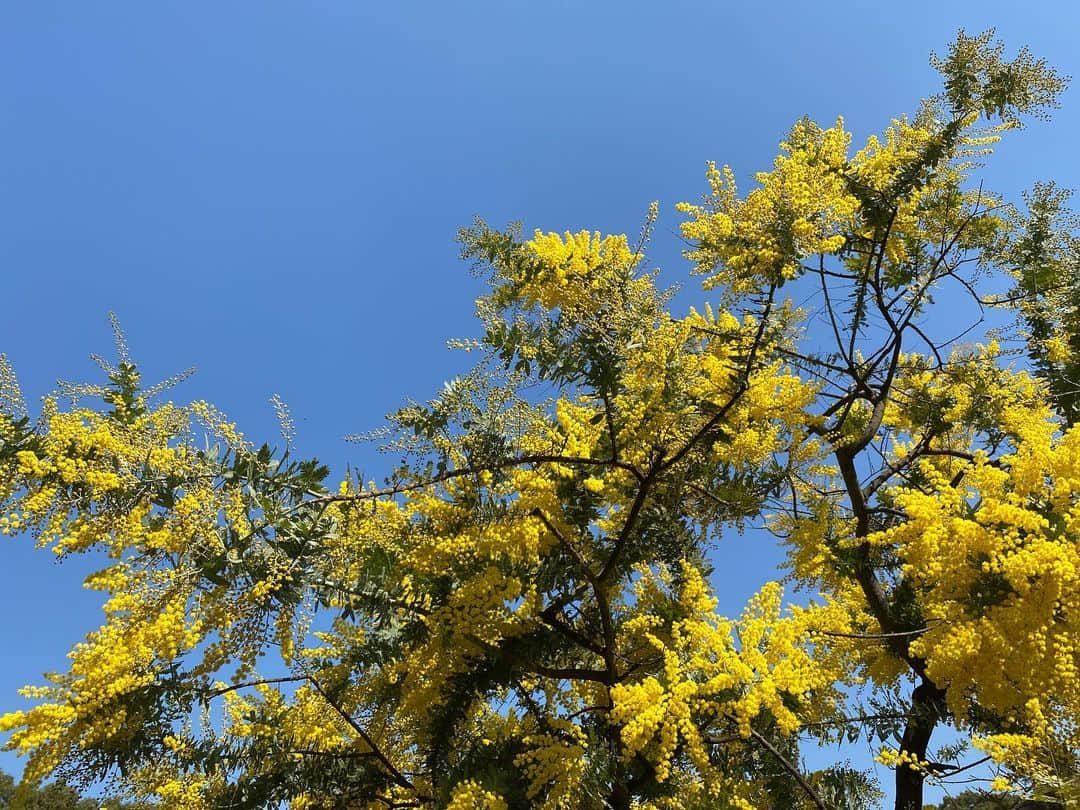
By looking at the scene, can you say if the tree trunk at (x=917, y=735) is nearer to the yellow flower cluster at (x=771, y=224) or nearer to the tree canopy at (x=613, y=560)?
the tree canopy at (x=613, y=560)

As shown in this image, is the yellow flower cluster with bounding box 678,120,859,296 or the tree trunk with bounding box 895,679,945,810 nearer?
the yellow flower cluster with bounding box 678,120,859,296

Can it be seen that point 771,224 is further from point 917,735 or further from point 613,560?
point 917,735

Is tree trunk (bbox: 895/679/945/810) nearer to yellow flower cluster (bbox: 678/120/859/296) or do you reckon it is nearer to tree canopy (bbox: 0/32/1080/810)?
tree canopy (bbox: 0/32/1080/810)

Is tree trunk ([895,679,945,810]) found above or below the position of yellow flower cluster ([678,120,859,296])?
below

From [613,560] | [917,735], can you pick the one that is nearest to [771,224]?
[613,560]

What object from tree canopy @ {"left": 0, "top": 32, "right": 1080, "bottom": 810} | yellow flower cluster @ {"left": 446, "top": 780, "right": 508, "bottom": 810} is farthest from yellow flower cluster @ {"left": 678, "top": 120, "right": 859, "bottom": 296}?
yellow flower cluster @ {"left": 446, "top": 780, "right": 508, "bottom": 810}

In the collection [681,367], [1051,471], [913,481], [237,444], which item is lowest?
[237,444]

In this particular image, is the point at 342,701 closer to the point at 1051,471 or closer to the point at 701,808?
the point at 701,808

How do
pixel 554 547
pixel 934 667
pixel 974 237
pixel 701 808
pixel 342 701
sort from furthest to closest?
1. pixel 974 237
2. pixel 342 701
3. pixel 554 547
4. pixel 701 808
5. pixel 934 667

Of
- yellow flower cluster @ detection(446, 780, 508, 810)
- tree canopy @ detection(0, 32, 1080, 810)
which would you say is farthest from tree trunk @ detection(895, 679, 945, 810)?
yellow flower cluster @ detection(446, 780, 508, 810)

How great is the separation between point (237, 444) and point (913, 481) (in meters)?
6.66

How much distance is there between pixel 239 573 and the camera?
3.66 meters

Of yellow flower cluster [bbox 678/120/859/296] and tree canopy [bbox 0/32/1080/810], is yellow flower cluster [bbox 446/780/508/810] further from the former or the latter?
yellow flower cluster [bbox 678/120/859/296]

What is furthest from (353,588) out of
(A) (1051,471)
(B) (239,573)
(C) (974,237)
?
(C) (974,237)
